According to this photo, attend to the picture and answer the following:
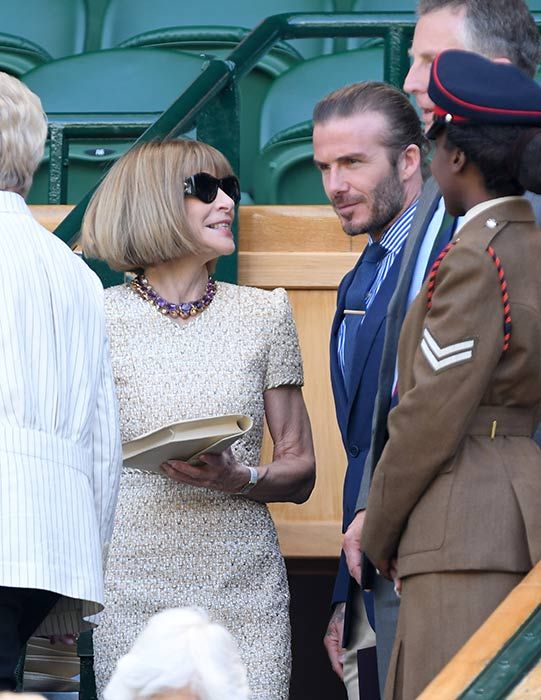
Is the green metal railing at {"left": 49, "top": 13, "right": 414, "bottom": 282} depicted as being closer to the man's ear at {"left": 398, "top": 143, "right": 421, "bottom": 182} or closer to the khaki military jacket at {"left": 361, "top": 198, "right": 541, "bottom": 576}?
the man's ear at {"left": 398, "top": 143, "right": 421, "bottom": 182}

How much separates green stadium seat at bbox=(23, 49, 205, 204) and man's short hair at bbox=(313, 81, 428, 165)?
8.23ft

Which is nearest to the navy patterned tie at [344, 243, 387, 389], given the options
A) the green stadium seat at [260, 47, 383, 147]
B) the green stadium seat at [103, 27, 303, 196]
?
the green stadium seat at [260, 47, 383, 147]

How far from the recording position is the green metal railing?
4406mm

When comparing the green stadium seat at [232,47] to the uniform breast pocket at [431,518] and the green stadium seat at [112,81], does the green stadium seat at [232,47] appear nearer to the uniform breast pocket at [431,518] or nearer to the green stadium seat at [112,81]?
the green stadium seat at [112,81]

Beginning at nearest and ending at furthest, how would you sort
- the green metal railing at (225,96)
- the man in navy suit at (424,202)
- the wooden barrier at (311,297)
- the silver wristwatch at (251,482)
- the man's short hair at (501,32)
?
the man in navy suit at (424,202), the man's short hair at (501,32), the silver wristwatch at (251,482), the green metal railing at (225,96), the wooden barrier at (311,297)

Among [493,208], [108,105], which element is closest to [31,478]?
[493,208]

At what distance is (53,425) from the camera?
2.92 meters

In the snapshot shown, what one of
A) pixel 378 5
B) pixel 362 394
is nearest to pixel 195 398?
pixel 362 394

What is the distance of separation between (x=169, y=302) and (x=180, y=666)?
1.91m

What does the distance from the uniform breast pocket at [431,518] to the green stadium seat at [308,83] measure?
12.2ft

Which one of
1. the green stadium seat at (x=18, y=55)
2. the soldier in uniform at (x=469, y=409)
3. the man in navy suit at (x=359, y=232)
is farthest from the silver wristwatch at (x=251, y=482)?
the green stadium seat at (x=18, y=55)

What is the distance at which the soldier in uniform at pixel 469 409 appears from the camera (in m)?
2.74

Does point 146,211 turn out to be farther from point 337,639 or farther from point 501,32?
point 337,639

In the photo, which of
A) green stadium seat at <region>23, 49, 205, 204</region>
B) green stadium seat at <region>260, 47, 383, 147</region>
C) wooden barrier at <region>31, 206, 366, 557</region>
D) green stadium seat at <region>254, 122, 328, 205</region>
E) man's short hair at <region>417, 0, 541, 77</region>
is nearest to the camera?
man's short hair at <region>417, 0, 541, 77</region>
